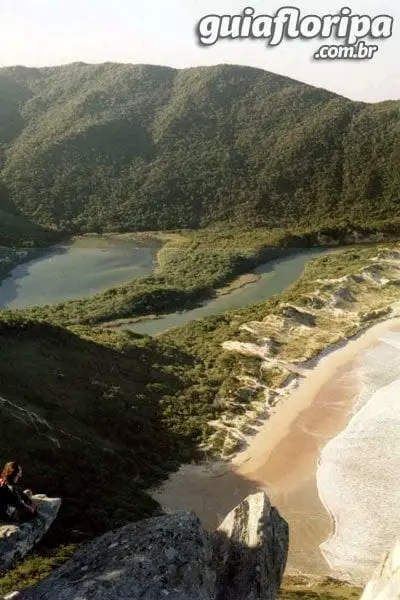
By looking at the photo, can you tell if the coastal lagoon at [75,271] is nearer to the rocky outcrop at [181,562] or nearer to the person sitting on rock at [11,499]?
the person sitting on rock at [11,499]

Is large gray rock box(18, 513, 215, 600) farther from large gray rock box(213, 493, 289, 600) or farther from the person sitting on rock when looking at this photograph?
the person sitting on rock

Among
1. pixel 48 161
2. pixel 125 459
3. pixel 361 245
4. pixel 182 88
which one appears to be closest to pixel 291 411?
pixel 125 459

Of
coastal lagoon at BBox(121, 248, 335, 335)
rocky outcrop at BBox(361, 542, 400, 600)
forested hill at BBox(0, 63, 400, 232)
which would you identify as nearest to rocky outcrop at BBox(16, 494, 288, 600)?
rocky outcrop at BBox(361, 542, 400, 600)

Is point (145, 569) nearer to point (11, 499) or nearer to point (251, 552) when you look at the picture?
point (251, 552)

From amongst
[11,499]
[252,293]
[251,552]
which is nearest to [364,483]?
[251,552]

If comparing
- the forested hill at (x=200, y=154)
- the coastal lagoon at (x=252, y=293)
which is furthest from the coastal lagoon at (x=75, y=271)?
the coastal lagoon at (x=252, y=293)

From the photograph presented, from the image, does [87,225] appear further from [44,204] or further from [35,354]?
[35,354]
